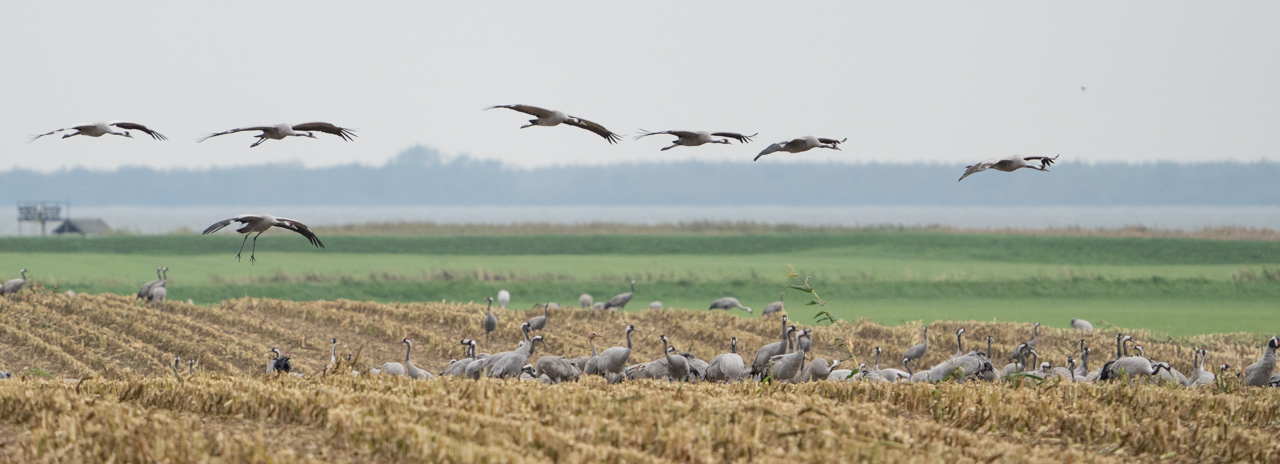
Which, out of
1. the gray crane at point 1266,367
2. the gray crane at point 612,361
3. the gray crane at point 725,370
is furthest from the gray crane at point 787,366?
the gray crane at point 1266,367

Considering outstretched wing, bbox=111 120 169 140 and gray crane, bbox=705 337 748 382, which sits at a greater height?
outstretched wing, bbox=111 120 169 140

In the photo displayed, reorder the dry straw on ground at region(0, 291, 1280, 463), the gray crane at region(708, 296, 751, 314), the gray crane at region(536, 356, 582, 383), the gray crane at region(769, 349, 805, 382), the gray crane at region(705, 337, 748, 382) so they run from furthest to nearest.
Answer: the gray crane at region(708, 296, 751, 314) → the gray crane at region(536, 356, 582, 383) → the gray crane at region(705, 337, 748, 382) → the gray crane at region(769, 349, 805, 382) → the dry straw on ground at region(0, 291, 1280, 463)

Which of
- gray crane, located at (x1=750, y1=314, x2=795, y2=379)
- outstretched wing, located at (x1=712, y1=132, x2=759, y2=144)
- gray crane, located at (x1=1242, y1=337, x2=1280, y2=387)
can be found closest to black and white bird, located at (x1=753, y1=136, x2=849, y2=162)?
outstretched wing, located at (x1=712, y1=132, x2=759, y2=144)

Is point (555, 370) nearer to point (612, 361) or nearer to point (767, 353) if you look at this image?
point (612, 361)

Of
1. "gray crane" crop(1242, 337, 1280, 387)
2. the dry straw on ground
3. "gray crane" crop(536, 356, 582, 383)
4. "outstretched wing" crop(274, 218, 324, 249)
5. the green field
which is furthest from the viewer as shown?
the green field

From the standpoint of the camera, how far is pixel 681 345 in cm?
1986

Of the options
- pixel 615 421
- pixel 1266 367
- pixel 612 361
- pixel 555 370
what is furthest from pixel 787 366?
pixel 1266 367

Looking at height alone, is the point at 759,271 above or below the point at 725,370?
below

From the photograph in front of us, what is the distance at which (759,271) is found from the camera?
132 ft

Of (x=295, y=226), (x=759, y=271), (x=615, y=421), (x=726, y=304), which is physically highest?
(x=295, y=226)

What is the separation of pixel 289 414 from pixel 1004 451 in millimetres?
5281

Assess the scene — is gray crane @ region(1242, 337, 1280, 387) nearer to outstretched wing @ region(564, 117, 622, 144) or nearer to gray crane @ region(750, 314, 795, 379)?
gray crane @ region(750, 314, 795, 379)

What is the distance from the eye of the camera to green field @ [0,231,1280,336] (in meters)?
30.6

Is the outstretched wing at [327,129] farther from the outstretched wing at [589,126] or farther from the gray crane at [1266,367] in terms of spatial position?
the gray crane at [1266,367]
